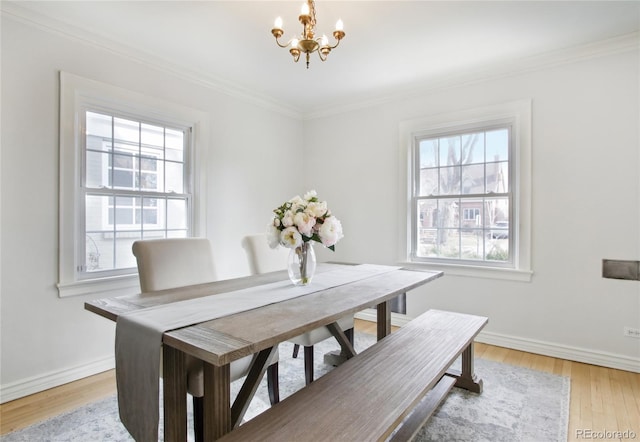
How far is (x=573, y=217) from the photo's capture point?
2.84m

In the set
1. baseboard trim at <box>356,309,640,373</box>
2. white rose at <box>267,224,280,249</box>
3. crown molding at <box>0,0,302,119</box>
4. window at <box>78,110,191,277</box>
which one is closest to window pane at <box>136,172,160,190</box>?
window at <box>78,110,191,277</box>

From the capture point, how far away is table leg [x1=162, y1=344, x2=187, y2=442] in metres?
1.37

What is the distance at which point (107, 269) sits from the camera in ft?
8.94

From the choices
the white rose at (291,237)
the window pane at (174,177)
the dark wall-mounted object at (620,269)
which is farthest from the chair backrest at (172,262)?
the dark wall-mounted object at (620,269)

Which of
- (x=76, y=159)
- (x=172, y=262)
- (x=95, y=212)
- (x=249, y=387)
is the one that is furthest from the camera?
(x=95, y=212)

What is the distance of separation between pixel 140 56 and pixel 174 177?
39.4 inches

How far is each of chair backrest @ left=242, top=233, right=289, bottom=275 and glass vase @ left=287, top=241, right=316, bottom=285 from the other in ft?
2.02

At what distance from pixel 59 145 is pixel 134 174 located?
1.82 feet

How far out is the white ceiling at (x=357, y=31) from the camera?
A: 2258 millimetres

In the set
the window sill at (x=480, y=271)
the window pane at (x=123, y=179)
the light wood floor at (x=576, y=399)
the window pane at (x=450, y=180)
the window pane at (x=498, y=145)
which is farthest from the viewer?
the window pane at (x=450, y=180)

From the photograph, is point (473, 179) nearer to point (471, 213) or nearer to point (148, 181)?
→ point (471, 213)

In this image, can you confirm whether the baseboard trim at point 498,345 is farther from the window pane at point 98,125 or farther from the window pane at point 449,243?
the window pane at point 98,125

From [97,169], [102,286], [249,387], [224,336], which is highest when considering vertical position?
[97,169]

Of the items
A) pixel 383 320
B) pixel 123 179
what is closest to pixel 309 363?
pixel 383 320
